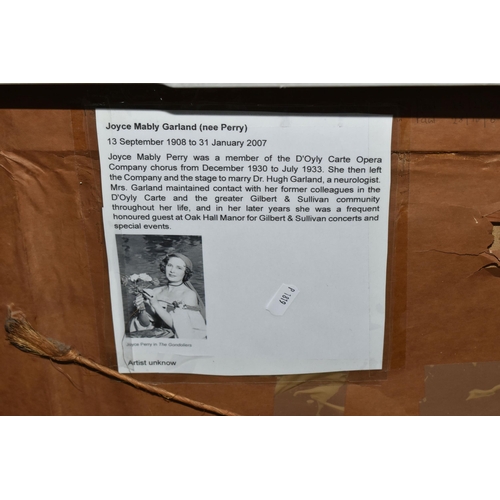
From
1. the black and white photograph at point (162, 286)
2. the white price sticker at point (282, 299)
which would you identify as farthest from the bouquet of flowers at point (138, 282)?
the white price sticker at point (282, 299)

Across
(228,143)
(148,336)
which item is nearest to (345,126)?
(228,143)

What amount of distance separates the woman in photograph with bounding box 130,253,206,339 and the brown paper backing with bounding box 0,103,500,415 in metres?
0.08

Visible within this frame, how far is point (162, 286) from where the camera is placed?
1213 mm

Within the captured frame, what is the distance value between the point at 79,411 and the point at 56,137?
2.15ft

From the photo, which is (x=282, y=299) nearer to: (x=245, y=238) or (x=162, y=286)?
(x=245, y=238)

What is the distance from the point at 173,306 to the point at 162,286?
0.05 meters

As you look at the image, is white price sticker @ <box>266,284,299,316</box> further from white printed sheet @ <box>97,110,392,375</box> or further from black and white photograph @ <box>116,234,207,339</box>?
black and white photograph @ <box>116,234,207,339</box>

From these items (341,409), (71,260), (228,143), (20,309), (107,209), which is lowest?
(341,409)

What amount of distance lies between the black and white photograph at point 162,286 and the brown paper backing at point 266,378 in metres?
0.05

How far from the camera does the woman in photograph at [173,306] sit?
3.92ft

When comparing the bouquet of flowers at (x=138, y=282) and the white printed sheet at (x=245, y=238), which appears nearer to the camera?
the white printed sheet at (x=245, y=238)

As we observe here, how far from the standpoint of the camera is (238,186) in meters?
1.12

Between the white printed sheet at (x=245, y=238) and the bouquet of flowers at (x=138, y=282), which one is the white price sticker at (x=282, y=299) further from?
the bouquet of flowers at (x=138, y=282)

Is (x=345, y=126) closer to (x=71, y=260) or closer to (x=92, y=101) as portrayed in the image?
(x=92, y=101)
